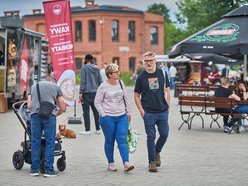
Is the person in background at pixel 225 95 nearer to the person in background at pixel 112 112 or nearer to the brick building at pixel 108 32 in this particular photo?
the person in background at pixel 112 112

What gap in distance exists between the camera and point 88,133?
49.1 ft

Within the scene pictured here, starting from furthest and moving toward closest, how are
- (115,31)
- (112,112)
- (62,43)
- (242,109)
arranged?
(115,31) < (62,43) < (242,109) < (112,112)

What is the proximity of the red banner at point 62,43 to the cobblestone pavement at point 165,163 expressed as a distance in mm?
3301

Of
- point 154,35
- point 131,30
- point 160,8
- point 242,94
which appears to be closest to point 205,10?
point 131,30

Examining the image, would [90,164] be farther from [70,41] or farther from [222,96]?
[70,41]

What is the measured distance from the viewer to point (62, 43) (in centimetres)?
1869

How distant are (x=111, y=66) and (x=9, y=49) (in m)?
12.8

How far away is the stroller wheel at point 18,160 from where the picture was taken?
993 centimetres

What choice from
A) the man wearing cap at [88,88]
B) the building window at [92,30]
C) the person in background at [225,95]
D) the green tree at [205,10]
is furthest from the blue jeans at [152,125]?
the building window at [92,30]

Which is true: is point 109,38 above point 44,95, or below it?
above

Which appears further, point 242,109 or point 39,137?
point 242,109

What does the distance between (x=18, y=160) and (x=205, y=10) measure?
37.3 metres

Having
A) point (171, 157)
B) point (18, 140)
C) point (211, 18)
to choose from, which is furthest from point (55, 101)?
point (211, 18)

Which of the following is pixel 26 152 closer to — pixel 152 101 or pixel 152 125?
pixel 152 125
